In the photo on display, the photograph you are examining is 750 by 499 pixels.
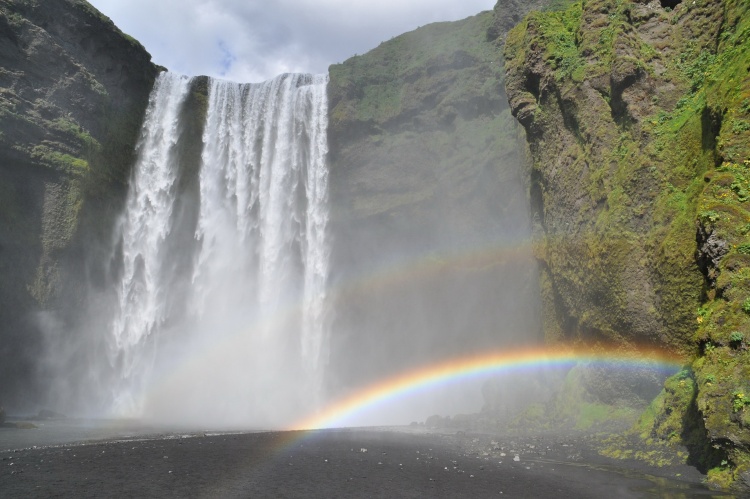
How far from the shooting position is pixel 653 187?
18625 mm

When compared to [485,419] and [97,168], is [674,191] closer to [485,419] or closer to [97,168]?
[485,419]

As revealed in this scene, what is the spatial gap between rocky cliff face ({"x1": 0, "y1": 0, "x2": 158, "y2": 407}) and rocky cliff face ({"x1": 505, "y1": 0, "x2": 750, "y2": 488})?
29158 mm

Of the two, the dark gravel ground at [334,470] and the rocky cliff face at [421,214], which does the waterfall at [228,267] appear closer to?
the rocky cliff face at [421,214]

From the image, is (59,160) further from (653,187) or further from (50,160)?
(653,187)

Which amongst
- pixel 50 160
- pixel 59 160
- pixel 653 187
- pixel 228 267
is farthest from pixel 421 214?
pixel 50 160

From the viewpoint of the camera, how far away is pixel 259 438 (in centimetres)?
2150

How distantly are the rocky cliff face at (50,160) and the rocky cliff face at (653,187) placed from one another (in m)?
29.2

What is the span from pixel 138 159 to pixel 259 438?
95.5ft

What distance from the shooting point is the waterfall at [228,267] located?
40.4 metres

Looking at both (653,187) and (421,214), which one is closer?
(653,187)

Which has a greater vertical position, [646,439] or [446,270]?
[446,270]

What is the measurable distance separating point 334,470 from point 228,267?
30488 millimetres

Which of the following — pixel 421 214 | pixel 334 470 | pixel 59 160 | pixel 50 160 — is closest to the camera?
pixel 334 470

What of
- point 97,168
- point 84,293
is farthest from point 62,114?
point 84,293
